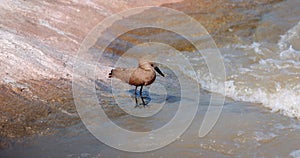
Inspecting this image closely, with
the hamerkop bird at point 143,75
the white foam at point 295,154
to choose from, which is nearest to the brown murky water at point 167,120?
the white foam at point 295,154

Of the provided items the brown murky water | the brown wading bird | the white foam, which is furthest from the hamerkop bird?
the white foam

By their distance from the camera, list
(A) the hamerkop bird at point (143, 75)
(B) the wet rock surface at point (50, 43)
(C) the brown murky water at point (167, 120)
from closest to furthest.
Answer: (C) the brown murky water at point (167, 120) < (B) the wet rock surface at point (50, 43) < (A) the hamerkop bird at point (143, 75)

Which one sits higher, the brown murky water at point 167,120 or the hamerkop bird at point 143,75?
the hamerkop bird at point 143,75

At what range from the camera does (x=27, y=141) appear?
17.0 feet

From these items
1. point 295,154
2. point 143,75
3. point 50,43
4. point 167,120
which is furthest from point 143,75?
point 50,43

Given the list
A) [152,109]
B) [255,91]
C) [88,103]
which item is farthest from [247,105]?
[88,103]

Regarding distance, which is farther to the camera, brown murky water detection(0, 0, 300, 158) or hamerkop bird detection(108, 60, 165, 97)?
hamerkop bird detection(108, 60, 165, 97)

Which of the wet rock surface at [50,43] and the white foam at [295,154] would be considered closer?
the white foam at [295,154]

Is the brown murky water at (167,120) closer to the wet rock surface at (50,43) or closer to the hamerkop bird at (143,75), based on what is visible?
the wet rock surface at (50,43)

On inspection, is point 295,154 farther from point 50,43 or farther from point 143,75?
point 50,43

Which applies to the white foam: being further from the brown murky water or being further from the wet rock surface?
the wet rock surface

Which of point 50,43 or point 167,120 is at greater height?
point 50,43

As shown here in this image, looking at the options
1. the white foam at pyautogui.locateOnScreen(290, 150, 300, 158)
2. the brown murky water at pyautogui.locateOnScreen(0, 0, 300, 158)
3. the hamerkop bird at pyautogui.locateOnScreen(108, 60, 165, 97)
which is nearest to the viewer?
the white foam at pyautogui.locateOnScreen(290, 150, 300, 158)

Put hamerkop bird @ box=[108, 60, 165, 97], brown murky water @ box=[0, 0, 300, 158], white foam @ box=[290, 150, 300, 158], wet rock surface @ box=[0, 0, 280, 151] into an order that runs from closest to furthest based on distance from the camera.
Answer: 1. white foam @ box=[290, 150, 300, 158]
2. brown murky water @ box=[0, 0, 300, 158]
3. wet rock surface @ box=[0, 0, 280, 151]
4. hamerkop bird @ box=[108, 60, 165, 97]
